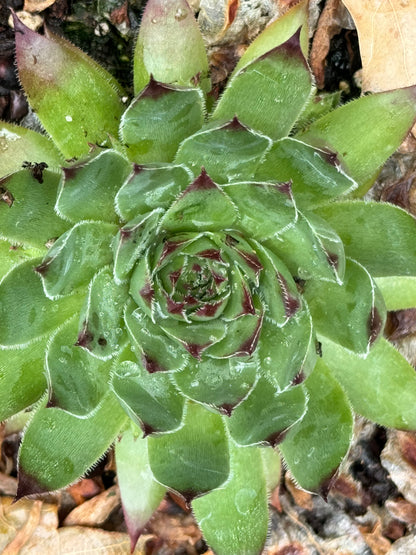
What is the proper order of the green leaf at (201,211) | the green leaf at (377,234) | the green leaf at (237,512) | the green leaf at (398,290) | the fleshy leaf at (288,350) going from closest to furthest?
the green leaf at (201,211)
the fleshy leaf at (288,350)
the green leaf at (377,234)
the green leaf at (237,512)
the green leaf at (398,290)

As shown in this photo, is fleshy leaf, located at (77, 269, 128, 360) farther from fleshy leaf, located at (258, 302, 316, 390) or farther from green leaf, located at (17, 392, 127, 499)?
fleshy leaf, located at (258, 302, 316, 390)

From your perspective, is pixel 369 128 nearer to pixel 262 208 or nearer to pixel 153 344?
pixel 262 208

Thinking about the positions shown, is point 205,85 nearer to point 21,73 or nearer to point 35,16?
point 21,73

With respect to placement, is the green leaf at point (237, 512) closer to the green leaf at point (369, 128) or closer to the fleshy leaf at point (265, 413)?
the fleshy leaf at point (265, 413)

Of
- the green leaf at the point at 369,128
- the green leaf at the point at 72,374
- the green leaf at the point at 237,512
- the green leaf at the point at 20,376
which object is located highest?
the green leaf at the point at 369,128

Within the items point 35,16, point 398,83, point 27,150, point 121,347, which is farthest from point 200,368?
point 35,16

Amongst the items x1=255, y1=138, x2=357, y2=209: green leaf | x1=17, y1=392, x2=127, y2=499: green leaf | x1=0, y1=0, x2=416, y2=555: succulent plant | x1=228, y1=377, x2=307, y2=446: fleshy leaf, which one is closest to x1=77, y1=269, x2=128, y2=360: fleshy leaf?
x1=0, y1=0, x2=416, y2=555: succulent plant

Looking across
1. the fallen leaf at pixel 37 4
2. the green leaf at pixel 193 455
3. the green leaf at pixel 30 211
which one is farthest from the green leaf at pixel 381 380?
the fallen leaf at pixel 37 4
